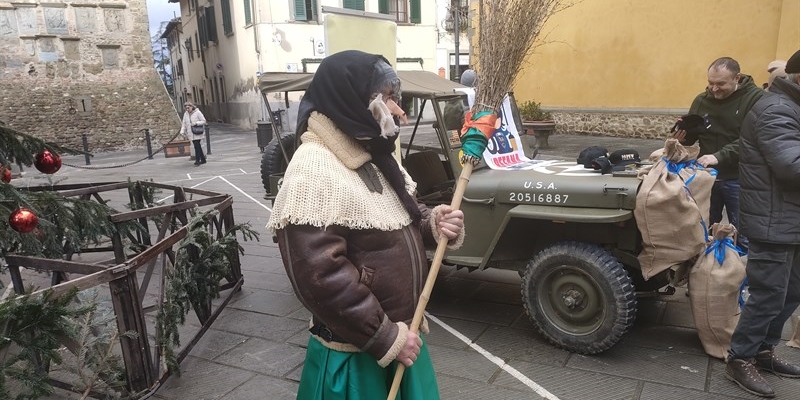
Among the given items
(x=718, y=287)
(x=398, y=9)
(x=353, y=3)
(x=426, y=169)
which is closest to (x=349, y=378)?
(x=718, y=287)

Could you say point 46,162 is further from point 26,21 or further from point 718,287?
point 26,21

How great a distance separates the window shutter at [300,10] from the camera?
71.4ft

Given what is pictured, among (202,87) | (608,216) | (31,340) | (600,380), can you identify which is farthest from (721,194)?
(202,87)

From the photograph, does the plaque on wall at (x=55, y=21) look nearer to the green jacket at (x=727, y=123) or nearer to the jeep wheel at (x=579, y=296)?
the jeep wheel at (x=579, y=296)

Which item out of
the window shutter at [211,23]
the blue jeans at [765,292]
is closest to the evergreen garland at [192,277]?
the blue jeans at [765,292]

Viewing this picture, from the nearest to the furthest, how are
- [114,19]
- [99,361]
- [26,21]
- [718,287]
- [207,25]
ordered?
[99,361] → [718,287] → [26,21] → [114,19] → [207,25]

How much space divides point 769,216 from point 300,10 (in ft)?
70.0

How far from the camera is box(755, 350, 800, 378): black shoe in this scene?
3.17 metres

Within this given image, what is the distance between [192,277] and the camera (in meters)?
3.79

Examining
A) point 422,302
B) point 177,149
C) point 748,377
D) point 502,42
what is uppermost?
point 502,42

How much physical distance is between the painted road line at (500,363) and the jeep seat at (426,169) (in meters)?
1.29

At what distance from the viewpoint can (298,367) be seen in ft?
11.7

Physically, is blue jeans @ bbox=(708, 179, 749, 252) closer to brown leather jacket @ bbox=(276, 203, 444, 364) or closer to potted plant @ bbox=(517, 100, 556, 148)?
brown leather jacket @ bbox=(276, 203, 444, 364)

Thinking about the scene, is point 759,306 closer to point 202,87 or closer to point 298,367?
point 298,367
